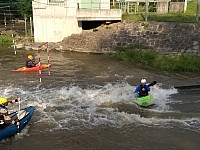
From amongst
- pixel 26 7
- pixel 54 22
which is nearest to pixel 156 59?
pixel 54 22

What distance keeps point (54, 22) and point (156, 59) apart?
9.63 meters

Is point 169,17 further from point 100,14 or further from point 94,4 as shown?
point 94,4

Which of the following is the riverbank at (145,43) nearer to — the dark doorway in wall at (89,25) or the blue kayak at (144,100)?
the dark doorway in wall at (89,25)

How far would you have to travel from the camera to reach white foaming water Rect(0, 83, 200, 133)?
11.8 meters

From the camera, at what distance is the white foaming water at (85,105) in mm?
11820

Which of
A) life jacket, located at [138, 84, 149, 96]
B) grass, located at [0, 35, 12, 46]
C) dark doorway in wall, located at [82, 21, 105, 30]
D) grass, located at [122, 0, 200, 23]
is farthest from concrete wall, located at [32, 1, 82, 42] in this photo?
life jacket, located at [138, 84, 149, 96]

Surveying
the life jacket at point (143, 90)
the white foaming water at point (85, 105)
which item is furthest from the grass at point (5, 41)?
the life jacket at point (143, 90)

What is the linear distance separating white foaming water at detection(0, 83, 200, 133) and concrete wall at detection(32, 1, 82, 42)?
34.1ft

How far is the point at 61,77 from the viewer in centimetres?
1755

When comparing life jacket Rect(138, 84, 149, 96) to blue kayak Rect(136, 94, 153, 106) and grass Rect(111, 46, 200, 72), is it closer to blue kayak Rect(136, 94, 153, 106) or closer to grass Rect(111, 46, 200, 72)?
blue kayak Rect(136, 94, 153, 106)

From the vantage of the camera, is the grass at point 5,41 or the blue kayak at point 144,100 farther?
the grass at point 5,41

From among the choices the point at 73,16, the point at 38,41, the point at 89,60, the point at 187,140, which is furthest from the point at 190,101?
the point at 38,41

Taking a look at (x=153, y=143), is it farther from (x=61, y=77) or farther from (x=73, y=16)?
(x=73, y=16)

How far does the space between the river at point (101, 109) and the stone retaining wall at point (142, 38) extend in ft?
10.5
